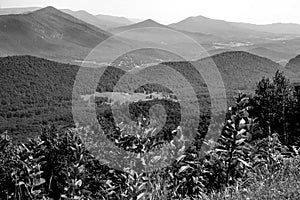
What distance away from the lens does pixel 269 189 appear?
475 cm

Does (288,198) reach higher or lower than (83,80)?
higher

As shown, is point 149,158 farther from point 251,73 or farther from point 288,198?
point 251,73

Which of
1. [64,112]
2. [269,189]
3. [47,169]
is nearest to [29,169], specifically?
[269,189]

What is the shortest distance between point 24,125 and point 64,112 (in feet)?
53.8

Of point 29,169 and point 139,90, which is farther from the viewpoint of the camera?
point 139,90

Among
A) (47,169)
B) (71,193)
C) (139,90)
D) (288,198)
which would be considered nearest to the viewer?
(288,198)

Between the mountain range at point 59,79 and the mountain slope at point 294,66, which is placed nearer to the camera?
the mountain range at point 59,79

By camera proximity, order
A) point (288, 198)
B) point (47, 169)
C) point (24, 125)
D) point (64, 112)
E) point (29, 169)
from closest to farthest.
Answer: point (288, 198)
point (29, 169)
point (47, 169)
point (24, 125)
point (64, 112)

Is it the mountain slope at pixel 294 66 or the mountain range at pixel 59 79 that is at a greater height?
the mountain slope at pixel 294 66

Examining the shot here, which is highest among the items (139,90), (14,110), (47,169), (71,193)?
(71,193)

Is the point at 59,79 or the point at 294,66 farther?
the point at 294,66

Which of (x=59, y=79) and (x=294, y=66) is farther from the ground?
(x=294, y=66)

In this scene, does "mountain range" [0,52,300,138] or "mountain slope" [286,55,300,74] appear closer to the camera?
"mountain range" [0,52,300,138]

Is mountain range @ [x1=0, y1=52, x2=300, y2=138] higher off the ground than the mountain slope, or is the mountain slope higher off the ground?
the mountain slope
